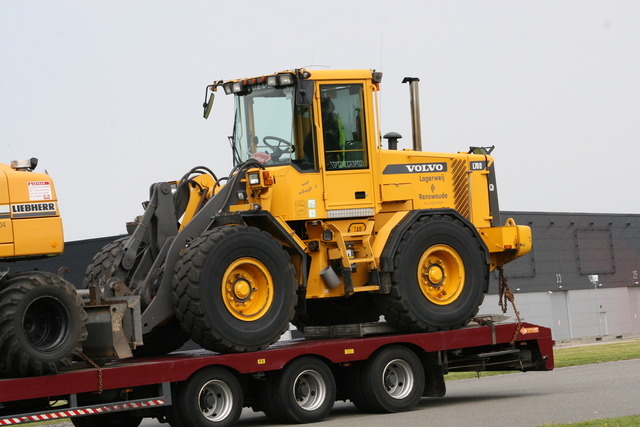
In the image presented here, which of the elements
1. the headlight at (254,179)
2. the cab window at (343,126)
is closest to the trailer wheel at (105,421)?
the headlight at (254,179)

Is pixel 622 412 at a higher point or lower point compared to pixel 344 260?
lower

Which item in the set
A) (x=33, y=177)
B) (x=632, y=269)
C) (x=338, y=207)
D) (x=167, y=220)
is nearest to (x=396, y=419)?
(x=338, y=207)

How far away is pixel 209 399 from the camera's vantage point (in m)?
12.5

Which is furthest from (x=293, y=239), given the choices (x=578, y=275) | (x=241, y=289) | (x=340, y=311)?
(x=578, y=275)

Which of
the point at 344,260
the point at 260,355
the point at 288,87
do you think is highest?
the point at 288,87

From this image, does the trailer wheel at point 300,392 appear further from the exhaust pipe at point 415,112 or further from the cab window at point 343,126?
the exhaust pipe at point 415,112

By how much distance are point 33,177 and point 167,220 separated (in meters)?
2.91

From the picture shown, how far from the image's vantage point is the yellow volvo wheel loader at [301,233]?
1262cm

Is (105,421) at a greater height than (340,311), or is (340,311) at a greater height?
(340,311)

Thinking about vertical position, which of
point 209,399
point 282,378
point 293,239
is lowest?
point 209,399

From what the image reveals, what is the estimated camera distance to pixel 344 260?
14.0m

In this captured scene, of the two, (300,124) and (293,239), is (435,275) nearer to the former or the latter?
(293,239)

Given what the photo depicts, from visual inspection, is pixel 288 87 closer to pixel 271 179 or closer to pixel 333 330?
pixel 271 179

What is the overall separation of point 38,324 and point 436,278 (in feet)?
19.7
